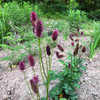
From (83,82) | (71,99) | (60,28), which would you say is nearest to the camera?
(71,99)

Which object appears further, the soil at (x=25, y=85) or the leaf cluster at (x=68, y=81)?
the soil at (x=25, y=85)

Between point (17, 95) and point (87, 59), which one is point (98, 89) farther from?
point (17, 95)

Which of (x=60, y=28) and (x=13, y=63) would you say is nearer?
(x=13, y=63)

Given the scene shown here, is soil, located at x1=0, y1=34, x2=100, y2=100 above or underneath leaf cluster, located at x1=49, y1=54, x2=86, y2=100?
underneath

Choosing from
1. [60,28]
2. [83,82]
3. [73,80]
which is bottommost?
[83,82]

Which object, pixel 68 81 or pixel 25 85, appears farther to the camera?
pixel 25 85

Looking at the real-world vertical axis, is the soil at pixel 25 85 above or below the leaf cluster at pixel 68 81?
below

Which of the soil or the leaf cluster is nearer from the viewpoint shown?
the leaf cluster

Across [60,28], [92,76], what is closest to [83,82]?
[92,76]

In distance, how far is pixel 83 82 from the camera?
176 cm

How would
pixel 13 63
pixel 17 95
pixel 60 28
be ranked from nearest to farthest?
1. pixel 17 95
2. pixel 13 63
3. pixel 60 28

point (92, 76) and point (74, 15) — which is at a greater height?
point (74, 15)

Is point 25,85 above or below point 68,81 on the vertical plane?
below

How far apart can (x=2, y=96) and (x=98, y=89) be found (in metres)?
1.41
